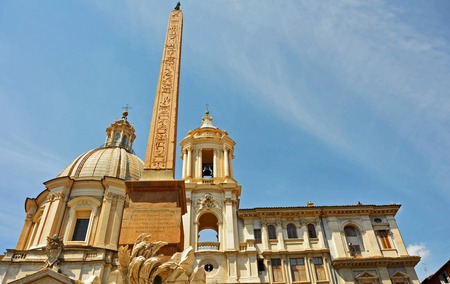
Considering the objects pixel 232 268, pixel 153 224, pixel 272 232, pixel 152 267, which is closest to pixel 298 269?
pixel 272 232

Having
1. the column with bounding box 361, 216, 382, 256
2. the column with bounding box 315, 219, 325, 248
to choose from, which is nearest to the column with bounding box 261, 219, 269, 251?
the column with bounding box 315, 219, 325, 248

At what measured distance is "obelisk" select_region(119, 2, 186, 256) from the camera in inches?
305

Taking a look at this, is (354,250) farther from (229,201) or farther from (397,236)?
(229,201)

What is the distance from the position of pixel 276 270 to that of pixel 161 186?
18255 mm

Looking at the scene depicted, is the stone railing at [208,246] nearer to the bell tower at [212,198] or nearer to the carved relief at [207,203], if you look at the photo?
the bell tower at [212,198]

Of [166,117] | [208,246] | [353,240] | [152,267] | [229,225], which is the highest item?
[229,225]

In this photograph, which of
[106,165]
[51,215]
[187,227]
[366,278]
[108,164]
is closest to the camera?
[366,278]

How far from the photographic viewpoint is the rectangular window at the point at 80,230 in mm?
27617

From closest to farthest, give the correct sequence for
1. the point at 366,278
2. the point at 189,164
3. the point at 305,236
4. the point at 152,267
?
the point at 152,267, the point at 366,278, the point at 305,236, the point at 189,164

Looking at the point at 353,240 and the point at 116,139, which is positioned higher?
the point at 116,139

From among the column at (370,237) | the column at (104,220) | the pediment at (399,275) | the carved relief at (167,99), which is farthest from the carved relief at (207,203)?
the carved relief at (167,99)

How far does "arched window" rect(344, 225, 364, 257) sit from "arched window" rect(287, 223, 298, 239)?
3.75 metres

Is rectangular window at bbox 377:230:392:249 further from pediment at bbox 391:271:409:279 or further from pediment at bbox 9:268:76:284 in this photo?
pediment at bbox 9:268:76:284

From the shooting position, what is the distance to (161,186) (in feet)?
28.6
